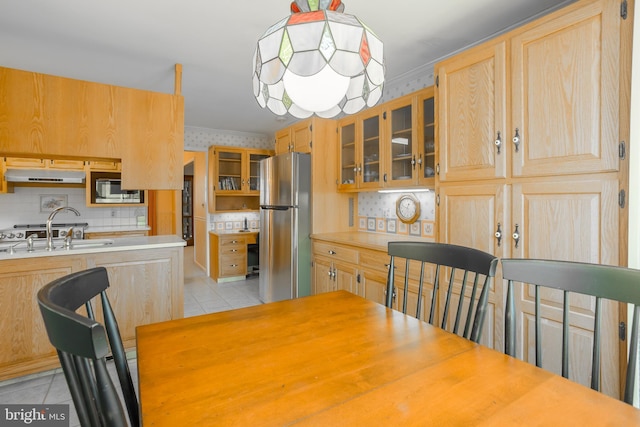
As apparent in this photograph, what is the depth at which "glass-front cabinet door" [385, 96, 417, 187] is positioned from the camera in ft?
8.98

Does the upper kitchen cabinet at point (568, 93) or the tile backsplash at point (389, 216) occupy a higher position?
the upper kitchen cabinet at point (568, 93)

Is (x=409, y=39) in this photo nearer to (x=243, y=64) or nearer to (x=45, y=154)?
(x=243, y=64)

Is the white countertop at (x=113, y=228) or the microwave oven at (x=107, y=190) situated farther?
the white countertop at (x=113, y=228)

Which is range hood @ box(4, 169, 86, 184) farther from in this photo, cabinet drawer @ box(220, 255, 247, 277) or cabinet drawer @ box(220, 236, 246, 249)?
cabinet drawer @ box(220, 255, 247, 277)

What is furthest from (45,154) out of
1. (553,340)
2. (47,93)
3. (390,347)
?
(553,340)

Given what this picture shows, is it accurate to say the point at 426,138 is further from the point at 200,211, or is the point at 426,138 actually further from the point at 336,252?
the point at 200,211

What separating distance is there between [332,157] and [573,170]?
2400 mm

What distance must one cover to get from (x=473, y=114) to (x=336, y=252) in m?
1.73

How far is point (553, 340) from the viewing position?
64.1 inches

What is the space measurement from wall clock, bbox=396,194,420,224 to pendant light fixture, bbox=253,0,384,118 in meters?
1.87

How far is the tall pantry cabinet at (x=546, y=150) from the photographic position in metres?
1.41

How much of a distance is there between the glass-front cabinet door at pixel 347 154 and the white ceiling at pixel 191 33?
2.09ft

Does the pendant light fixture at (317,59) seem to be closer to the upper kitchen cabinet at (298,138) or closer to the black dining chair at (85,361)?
the black dining chair at (85,361)

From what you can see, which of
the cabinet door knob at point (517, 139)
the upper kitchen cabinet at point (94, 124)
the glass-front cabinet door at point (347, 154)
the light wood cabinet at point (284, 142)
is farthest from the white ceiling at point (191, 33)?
the cabinet door knob at point (517, 139)
